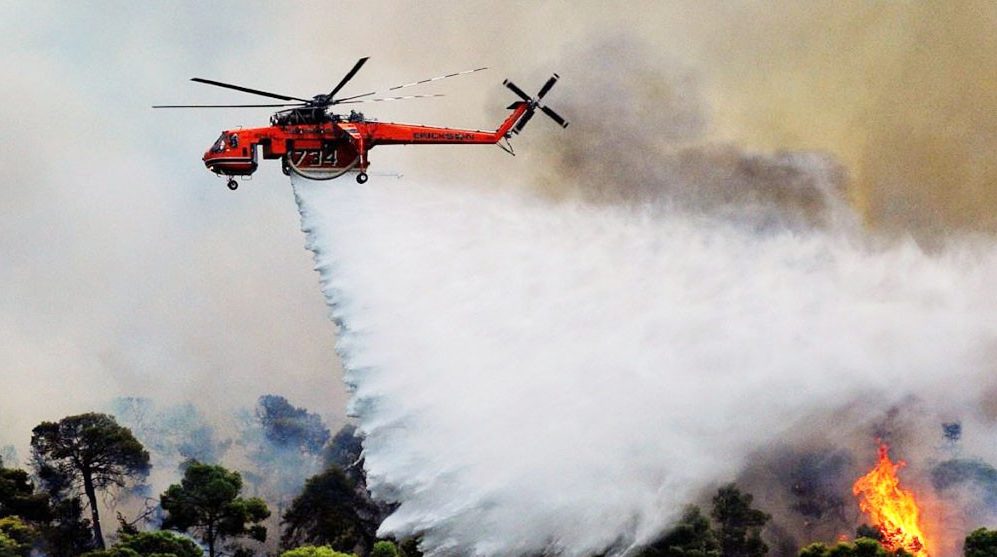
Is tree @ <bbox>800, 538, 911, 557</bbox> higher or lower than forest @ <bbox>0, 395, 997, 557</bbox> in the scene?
lower

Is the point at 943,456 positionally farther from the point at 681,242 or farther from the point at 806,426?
the point at 681,242

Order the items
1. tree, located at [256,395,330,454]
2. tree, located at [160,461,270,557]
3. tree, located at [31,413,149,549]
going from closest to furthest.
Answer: tree, located at [160,461,270,557] → tree, located at [31,413,149,549] → tree, located at [256,395,330,454]

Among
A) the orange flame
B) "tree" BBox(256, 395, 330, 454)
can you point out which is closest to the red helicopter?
the orange flame

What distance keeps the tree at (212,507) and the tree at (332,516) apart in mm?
6647

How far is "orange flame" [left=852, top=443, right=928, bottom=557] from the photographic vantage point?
7975 centimetres

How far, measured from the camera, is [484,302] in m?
55.1

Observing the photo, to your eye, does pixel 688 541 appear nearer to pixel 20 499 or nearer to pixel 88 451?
pixel 20 499

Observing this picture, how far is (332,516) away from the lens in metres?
87.1

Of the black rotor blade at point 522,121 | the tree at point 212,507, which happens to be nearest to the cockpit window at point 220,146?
the black rotor blade at point 522,121

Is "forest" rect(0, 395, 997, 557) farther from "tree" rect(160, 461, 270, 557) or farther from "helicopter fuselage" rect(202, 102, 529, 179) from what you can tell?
"helicopter fuselage" rect(202, 102, 529, 179)

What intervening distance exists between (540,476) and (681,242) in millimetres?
16258

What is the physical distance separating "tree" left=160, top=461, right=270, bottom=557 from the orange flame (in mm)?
32404

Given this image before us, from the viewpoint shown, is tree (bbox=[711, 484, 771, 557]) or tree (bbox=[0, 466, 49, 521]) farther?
tree (bbox=[0, 466, 49, 521])

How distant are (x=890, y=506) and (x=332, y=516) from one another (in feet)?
102
